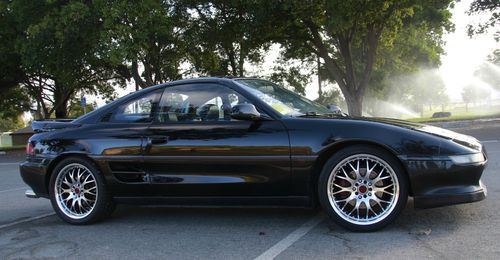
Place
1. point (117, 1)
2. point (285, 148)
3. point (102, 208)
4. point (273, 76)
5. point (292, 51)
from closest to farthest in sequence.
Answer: point (285, 148) → point (102, 208) → point (117, 1) → point (292, 51) → point (273, 76)

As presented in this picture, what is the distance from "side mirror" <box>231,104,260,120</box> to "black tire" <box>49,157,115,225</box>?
1.65 meters

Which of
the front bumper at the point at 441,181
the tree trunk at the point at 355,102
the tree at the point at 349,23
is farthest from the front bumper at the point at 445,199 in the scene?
the tree trunk at the point at 355,102

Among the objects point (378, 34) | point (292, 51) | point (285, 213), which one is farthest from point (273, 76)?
point (285, 213)

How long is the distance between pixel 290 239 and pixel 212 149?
1116 millimetres

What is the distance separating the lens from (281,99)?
5.08 metres

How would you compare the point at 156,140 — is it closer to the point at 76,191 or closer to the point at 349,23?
the point at 76,191

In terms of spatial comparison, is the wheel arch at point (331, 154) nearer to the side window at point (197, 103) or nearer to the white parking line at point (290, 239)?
the white parking line at point (290, 239)

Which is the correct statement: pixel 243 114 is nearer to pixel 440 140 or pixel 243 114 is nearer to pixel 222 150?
pixel 222 150

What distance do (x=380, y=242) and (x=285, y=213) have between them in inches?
54.0

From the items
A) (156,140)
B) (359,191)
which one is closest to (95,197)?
(156,140)

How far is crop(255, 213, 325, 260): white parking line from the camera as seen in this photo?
386 cm

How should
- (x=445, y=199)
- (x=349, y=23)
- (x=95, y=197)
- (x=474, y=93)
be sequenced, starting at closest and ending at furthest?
(x=445, y=199) → (x=95, y=197) → (x=349, y=23) → (x=474, y=93)

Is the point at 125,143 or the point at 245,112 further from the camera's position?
the point at 125,143

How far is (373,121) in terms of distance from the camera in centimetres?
449
